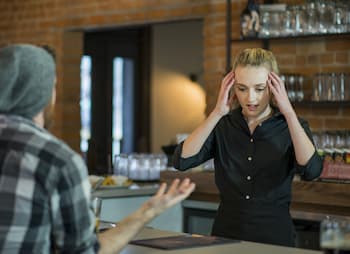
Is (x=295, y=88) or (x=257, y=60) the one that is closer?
(x=257, y=60)

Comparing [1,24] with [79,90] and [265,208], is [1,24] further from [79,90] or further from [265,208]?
[265,208]

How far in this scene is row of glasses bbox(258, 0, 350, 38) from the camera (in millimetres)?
5246

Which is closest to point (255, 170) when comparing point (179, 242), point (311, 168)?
point (311, 168)

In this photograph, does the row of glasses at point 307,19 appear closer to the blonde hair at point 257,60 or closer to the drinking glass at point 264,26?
the drinking glass at point 264,26

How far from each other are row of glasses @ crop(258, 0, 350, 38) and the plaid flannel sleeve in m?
3.67

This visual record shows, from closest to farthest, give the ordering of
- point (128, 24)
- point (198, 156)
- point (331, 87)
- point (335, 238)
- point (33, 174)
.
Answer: point (33, 174) < point (335, 238) < point (198, 156) < point (331, 87) < point (128, 24)

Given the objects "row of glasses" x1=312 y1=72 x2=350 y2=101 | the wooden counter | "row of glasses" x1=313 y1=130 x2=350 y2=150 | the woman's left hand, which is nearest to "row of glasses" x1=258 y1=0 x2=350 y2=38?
"row of glasses" x1=312 y1=72 x2=350 y2=101

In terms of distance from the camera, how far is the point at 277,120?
3146 mm

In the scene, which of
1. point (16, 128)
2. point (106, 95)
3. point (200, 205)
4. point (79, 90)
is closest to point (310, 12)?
point (200, 205)

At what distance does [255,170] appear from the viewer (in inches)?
122

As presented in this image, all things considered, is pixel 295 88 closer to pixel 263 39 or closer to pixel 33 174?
pixel 263 39

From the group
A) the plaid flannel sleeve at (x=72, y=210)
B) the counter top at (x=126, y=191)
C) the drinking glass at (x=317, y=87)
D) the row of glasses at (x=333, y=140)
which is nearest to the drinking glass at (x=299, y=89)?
the drinking glass at (x=317, y=87)

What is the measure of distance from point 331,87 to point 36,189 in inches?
148

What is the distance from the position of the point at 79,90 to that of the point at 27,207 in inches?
237
